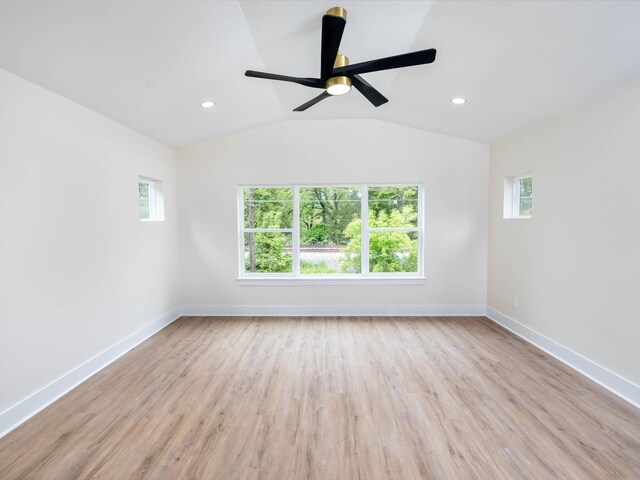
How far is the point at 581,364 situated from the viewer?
2951mm

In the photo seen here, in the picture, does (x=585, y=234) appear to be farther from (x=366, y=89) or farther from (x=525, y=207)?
(x=366, y=89)

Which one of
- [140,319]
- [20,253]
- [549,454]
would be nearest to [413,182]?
[549,454]

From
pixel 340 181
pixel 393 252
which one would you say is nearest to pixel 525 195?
pixel 393 252

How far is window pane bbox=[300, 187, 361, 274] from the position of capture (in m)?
4.80

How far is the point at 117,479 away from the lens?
1750 mm

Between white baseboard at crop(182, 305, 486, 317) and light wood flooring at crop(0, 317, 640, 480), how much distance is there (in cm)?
112

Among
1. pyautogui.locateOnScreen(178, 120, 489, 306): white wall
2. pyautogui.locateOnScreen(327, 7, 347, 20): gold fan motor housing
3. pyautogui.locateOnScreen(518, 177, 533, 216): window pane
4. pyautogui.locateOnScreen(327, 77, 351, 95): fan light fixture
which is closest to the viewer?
pyautogui.locateOnScreen(327, 7, 347, 20): gold fan motor housing

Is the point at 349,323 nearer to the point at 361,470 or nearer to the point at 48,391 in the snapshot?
the point at 361,470

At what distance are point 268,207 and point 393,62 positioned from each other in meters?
3.13

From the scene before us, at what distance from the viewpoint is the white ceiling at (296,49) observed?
196cm

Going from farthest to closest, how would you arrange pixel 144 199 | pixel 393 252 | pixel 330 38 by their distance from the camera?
pixel 393 252 → pixel 144 199 → pixel 330 38

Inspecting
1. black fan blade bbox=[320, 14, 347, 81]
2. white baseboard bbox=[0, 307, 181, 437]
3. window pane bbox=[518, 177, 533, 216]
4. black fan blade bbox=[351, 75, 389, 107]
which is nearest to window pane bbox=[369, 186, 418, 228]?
window pane bbox=[518, 177, 533, 216]

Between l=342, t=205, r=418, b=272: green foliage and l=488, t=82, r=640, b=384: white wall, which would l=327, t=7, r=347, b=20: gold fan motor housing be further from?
l=342, t=205, r=418, b=272: green foliage

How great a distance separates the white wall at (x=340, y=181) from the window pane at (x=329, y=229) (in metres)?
0.24
